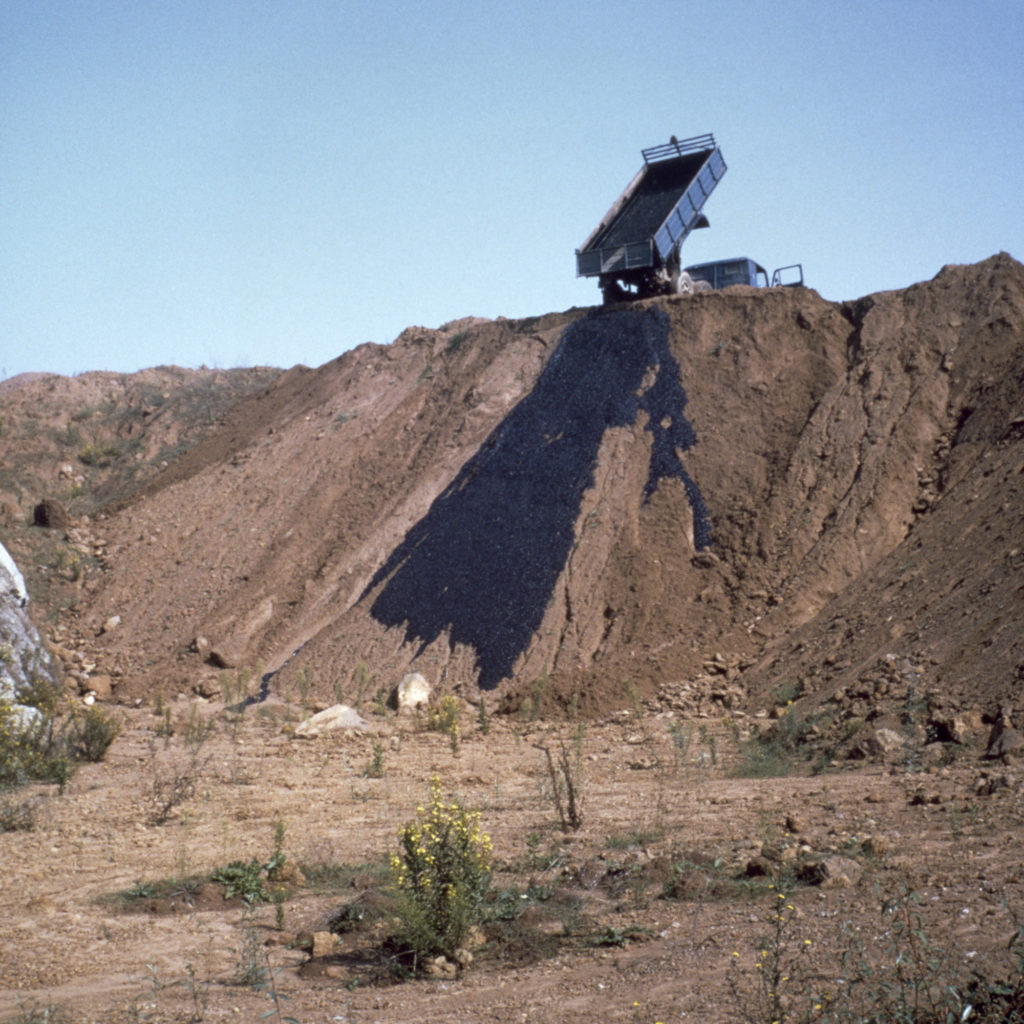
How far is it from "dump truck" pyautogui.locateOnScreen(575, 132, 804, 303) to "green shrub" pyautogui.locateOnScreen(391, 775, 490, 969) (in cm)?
1712

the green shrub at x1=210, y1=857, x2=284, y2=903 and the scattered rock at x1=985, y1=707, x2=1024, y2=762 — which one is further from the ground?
the scattered rock at x1=985, y1=707, x2=1024, y2=762

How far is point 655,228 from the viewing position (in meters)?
21.7

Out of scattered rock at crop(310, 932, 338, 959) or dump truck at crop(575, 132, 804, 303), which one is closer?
scattered rock at crop(310, 932, 338, 959)

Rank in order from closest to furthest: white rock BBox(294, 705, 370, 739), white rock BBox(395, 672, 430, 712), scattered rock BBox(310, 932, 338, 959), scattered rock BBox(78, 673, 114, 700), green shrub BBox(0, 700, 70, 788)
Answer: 1. scattered rock BBox(310, 932, 338, 959)
2. green shrub BBox(0, 700, 70, 788)
3. white rock BBox(294, 705, 370, 739)
4. white rock BBox(395, 672, 430, 712)
5. scattered rock BBox(78, 673, 114, 700)

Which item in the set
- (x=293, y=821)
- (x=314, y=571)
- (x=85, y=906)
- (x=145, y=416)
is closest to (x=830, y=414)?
(x=314, y=571)

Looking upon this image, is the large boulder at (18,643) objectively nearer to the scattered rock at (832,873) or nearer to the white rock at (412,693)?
the white rock at (412,693)

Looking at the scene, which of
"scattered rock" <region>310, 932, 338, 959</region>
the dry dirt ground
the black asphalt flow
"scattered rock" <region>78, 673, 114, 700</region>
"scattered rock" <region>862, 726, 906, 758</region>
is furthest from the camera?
"scattered rock" <region>78, 673, 114, 700</region>

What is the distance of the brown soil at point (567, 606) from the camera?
21.0 feet

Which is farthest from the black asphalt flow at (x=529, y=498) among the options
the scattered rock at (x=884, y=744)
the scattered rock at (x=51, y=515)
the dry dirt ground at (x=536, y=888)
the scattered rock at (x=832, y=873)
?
the scattered rock at (x=832, y=873)

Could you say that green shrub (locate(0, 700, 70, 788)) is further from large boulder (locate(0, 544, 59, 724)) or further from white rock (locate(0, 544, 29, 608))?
white rock (locate(0, 544, 29, 608))

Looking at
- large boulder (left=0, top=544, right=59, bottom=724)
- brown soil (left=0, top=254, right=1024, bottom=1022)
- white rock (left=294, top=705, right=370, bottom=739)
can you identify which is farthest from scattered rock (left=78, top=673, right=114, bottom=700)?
white rock (left=294, top=705, right=370, bottom=739)

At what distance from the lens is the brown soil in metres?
6.39

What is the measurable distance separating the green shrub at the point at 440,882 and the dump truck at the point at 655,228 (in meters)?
17.1

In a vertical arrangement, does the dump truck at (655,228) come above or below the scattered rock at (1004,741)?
above
